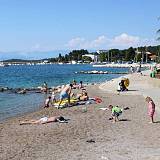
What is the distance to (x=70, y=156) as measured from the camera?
1527cm

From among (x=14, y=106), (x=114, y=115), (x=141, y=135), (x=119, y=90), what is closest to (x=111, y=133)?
(x=141, y=135)

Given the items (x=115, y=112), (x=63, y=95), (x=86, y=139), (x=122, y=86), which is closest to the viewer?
(x=86, y=139)

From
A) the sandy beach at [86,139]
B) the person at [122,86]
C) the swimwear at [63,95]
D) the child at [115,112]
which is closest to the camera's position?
the sandy beach at [86,139]

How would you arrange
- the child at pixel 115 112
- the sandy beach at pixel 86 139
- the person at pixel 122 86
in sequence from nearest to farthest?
the sandy beach at pixel 86 139 → the child at pixel 115 112 → the person at pixel 122 86

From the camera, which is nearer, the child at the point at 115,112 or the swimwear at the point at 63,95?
the child at the point at 115,112

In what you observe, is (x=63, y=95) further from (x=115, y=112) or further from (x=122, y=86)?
(x=122, y=86)

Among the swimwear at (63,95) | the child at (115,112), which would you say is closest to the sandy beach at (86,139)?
the child at (115,112)

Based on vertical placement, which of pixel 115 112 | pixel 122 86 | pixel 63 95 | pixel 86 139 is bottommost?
Result: pixel 122 86

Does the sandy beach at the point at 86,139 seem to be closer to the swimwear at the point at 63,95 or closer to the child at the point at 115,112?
the child at the point at 115,112

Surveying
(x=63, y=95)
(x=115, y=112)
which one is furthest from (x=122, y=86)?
(x=115, y=112)

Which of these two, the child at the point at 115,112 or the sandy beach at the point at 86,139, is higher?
the child at the point at 115,112

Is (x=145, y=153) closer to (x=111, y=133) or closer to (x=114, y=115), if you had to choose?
(x=111, y=133)

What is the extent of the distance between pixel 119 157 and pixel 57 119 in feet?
30.0

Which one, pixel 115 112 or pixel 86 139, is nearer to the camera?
pixel 86 139
